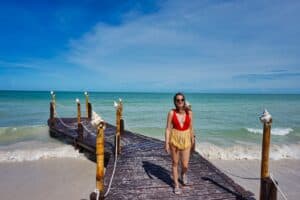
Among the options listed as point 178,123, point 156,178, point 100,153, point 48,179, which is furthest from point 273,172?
point 48,179

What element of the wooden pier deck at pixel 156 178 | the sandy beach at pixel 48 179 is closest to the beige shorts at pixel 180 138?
the wooden pier deck at pixel 156 178

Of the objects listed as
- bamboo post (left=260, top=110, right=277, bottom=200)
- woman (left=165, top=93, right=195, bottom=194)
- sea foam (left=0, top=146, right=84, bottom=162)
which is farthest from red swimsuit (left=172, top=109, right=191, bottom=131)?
sea foam (left=0, top=146, right=84, bottom=162)

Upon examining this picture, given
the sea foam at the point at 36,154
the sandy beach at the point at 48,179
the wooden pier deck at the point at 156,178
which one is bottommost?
the sandy beach at the point at 48,179

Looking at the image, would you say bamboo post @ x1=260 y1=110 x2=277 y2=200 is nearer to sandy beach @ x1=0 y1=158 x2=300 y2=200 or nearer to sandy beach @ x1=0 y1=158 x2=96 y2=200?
sandy beach @ x1=0 y1=158 x2=300 y2=200

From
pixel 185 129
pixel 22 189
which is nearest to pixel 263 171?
pixel 185 129

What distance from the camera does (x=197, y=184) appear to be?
5383mm

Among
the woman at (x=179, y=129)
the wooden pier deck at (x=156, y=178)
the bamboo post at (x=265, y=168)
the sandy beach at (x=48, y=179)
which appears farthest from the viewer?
the sandy beach at (x=48, y=179)

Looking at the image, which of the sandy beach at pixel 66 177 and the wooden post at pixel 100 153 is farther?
the sandy beach at pixel 66 177

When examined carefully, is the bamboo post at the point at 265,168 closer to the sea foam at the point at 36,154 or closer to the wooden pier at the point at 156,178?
the wooden pier at the point at 156,178

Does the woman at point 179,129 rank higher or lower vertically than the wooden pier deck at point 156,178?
higher

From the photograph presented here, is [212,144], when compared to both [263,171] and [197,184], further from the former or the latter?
[263,171]

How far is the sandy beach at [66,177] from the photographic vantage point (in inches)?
279

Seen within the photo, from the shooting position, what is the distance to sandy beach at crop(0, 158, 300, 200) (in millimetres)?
7094

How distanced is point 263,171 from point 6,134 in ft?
54.0
